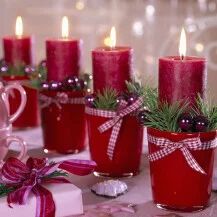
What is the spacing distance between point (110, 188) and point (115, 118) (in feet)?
0.41

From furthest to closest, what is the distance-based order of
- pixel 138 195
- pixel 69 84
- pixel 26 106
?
pixel 26 106, pixel 69 84, pixel 138 195

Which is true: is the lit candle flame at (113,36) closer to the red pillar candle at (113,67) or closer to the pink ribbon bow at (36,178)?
the red pillar candle at (113,67)

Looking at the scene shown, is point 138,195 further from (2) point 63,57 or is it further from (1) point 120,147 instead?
(2) point 63,57

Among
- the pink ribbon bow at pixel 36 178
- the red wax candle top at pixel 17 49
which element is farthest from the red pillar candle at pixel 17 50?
the pink ribbon bow at pixel 36 178

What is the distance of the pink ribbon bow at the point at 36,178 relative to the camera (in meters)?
0.73

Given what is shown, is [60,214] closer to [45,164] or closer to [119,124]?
[45,164]

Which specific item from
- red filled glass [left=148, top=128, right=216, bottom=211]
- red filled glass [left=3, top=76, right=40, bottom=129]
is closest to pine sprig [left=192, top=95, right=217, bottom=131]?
red filled glass [left=148, top=128, right=216, bottom=211]

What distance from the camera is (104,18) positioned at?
85.7 inches

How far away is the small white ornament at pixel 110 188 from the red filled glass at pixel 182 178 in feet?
0.22

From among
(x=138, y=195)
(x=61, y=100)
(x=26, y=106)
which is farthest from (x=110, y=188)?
(x=26, y=106)

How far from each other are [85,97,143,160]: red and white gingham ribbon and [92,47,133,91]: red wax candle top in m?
0.05

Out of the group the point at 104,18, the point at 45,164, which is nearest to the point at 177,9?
the point at 104,18

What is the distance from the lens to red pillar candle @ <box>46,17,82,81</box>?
1.07m

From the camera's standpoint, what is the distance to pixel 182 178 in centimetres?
77
